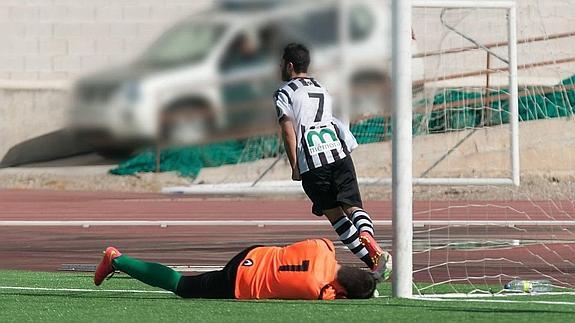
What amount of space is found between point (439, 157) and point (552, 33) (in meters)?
5.67

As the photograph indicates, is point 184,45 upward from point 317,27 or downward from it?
downward

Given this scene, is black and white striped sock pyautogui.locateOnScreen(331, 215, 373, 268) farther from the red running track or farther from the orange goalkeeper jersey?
the red running track

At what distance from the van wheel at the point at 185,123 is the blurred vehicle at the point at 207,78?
20mm

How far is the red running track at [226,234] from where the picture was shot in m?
13.9

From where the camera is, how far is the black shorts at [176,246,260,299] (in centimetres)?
973

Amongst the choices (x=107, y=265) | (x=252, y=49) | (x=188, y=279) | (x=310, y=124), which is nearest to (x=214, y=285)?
(x=188, y=279)

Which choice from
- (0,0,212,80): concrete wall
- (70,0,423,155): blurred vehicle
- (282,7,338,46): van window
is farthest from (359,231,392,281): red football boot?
(0,0,212,80): concrete wall

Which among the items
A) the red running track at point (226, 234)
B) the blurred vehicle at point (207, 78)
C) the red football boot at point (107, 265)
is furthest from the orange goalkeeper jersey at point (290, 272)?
the blurred vehicle at point (207, 78)

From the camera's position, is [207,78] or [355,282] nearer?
[355,282]

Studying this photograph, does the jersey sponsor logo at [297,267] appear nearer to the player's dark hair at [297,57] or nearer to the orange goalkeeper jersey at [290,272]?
the orange goalkeeper jersey at [290,272]

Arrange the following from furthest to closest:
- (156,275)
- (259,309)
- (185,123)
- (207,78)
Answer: (207,78) → (185,123) → (156,275) → (259,309)

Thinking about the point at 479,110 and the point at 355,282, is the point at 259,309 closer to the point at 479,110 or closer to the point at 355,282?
the point at 355,282

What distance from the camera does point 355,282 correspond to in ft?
31.5

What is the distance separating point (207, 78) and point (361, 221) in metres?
20.3
